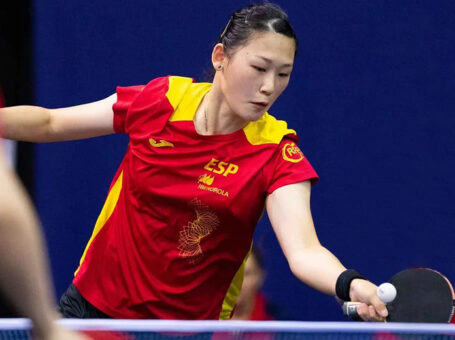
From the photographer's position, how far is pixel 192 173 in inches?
112

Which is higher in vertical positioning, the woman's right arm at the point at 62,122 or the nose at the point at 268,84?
the nose at the point at 268,84

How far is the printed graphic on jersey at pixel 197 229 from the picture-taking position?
283 centimetres

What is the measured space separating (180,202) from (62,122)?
44 centimetres

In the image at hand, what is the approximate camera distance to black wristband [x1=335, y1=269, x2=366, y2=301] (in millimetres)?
2340

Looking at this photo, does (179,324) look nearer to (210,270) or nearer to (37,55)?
(210,270)

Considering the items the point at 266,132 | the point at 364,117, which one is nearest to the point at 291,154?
the point at 266,132

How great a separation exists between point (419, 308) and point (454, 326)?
744 millimetres

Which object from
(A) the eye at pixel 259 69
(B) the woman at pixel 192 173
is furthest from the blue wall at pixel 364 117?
(A) the eye at pixel 259 69

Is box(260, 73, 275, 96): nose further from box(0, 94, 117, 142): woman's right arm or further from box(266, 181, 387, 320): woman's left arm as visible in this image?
box(0, 94, 117, 142): woman's right arm

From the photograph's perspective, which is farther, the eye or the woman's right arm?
the woman's right arm

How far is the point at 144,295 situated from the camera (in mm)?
2879

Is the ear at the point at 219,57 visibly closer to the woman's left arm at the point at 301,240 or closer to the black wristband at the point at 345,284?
the woman's left arm at the point at 301,240

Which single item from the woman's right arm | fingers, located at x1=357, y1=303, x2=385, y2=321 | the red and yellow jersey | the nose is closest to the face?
the nose

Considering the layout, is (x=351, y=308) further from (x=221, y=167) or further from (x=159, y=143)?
(x=159, y=143)
